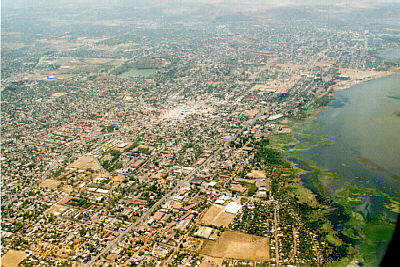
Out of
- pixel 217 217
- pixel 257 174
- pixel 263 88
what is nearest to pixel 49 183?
pixel 217 217

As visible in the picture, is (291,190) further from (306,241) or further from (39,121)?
(39,121)

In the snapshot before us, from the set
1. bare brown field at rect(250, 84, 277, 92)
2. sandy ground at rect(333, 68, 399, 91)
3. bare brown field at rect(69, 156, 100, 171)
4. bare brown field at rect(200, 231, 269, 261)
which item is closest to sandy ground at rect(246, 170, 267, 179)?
bare brown field at rect(200, 231, 269, 261)

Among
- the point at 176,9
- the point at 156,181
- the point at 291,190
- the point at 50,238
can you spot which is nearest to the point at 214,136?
the point at 156,181

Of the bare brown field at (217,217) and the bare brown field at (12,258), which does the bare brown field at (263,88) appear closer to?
the bare brown field at (217,217)

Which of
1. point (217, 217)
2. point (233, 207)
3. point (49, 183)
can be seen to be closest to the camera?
point (217, 217)

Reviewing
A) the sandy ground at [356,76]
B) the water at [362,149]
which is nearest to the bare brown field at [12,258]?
the water at [362,149]

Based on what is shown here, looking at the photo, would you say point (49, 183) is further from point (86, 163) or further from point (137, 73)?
Answer: point (137, 73)

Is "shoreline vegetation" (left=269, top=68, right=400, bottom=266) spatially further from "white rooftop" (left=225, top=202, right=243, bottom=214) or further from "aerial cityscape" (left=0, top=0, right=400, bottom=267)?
"white rooftop" (left=225, top=202, right=243, bottom=214)

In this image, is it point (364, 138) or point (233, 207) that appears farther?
point (364, 138)
